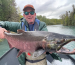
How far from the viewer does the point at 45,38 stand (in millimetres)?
934

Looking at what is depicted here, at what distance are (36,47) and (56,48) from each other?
11.1 inches

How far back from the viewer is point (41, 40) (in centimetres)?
95

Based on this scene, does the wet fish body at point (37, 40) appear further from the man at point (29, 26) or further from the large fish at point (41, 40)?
the man at point (29, 26)

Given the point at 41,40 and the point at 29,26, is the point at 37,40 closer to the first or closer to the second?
the point at 41,40

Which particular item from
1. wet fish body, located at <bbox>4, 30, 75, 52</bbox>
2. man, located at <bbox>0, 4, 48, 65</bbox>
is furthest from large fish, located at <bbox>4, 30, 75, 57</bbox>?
man, located at <bbox>0, 4, 48, 65</bbox>

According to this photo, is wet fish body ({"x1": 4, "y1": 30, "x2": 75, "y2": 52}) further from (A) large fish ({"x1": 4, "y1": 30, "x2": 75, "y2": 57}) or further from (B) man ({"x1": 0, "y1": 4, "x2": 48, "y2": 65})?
(B) man ({"x1": 0, "y1": 4, "x2": 48, "y2": 65})

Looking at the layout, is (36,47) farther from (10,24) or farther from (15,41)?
(10,24)

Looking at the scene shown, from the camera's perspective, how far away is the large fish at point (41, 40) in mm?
861

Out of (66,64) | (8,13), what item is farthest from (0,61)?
(8,13)

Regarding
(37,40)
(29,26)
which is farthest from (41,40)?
(29,26)

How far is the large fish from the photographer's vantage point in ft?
2.83

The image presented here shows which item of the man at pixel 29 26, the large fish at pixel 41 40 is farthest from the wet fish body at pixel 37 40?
the man at pixel 29 26

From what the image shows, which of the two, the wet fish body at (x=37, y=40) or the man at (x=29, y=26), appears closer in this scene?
the wet fish body at (x=37, y=40)

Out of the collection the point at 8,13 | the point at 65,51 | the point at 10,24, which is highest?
the point at 8,13
